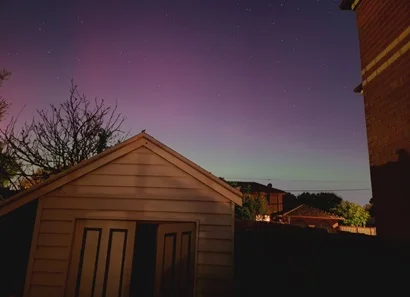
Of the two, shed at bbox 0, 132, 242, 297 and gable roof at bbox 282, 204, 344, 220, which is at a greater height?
gable roof at bbox 282, 204, 344, 220

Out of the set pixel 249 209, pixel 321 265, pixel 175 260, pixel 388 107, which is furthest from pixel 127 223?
pixel 249 209

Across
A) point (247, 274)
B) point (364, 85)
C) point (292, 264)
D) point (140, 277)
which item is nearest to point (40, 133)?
point (140, 277)

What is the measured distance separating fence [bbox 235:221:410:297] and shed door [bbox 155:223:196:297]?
2515 millimetres

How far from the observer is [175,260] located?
5.90 metres

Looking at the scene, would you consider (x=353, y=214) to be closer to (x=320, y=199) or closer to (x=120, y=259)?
(x=320, y=199)

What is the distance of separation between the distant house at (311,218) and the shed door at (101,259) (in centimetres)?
4174

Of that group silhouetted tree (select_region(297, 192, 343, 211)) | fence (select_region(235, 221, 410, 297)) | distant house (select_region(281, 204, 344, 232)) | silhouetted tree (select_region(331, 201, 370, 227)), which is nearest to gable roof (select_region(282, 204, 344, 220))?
distant house (select_region(281, 204, 344, 232))

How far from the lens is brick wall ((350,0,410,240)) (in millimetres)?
6137

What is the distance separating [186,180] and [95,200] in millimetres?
2074

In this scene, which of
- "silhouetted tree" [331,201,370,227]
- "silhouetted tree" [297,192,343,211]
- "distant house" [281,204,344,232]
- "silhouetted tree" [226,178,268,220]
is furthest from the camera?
"silhouetted tree" [297,192,343,211]

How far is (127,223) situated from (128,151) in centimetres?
161

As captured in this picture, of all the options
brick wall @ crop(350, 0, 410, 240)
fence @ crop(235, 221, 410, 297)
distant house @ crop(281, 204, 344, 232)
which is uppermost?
brick wall @ crop(350, 0, 410, 240)

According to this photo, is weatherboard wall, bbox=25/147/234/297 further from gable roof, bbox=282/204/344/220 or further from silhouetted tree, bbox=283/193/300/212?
silhouetted tree, bbox=283/193/300/212

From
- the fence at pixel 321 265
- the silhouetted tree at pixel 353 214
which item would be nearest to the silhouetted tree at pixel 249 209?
the silhouetted tree at pixel 353 214
